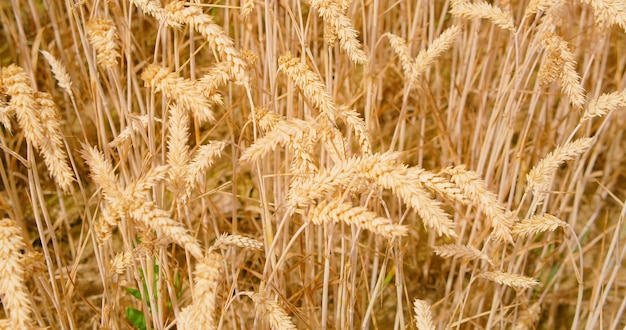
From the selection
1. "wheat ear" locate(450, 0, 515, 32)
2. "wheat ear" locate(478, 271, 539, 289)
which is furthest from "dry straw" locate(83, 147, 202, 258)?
"wheat ear" locate(450, 0, 515, 32)

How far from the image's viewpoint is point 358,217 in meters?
0.63

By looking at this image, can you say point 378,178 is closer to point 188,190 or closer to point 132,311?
point 188,190

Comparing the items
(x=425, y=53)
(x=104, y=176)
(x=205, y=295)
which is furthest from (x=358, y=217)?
(x=425, y=53)

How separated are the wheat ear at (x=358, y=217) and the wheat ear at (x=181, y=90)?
15cm

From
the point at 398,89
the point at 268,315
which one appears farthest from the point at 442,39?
the point at 398,89

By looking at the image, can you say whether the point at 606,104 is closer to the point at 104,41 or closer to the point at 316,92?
the point at 316,92

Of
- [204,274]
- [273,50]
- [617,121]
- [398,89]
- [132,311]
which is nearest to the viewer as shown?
[204,274]

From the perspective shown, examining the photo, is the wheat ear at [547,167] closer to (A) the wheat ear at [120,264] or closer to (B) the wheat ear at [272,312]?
(B) the wheat ear at [272,312]

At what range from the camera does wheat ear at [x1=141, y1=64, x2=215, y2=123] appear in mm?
618

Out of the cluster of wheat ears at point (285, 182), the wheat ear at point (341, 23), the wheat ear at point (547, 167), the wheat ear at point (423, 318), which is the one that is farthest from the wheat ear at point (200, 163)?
the wheat ear at point (547, 167)

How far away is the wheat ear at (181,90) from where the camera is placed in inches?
24.3

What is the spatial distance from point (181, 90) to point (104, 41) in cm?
12

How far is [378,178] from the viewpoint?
2.03ft

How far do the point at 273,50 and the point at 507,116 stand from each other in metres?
0.45
